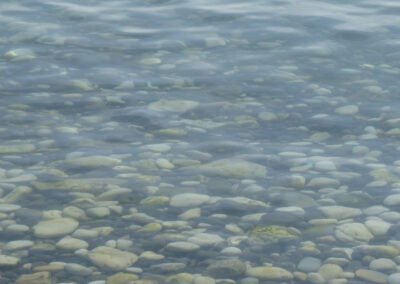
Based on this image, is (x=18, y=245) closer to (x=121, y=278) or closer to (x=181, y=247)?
(x=121, y=278)

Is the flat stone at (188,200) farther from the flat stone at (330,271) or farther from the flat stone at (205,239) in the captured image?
the flat stone at (330,271)

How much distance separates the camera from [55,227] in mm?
5172

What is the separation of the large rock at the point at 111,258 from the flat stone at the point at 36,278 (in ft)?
0.86

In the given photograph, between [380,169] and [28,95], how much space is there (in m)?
2.66

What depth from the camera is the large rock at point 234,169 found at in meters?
5.86

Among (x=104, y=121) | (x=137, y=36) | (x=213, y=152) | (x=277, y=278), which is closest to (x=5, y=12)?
(x=137, y=36)

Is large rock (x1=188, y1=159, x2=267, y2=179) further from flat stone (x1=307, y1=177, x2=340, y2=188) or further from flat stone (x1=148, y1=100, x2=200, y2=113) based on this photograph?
flat stone (x1=148, y1=100, x2=200, y2=113)

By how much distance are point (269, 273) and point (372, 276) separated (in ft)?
1.63

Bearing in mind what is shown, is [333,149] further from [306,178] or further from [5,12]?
[5,12]

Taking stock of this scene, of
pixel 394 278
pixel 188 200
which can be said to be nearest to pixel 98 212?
pixel 188 200

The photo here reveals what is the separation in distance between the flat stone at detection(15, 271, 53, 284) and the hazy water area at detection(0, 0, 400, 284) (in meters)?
0.02

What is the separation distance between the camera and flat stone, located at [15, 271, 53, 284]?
4625mm

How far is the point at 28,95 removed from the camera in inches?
279

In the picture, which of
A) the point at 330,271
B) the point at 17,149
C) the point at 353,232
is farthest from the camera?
the point at 17,149
